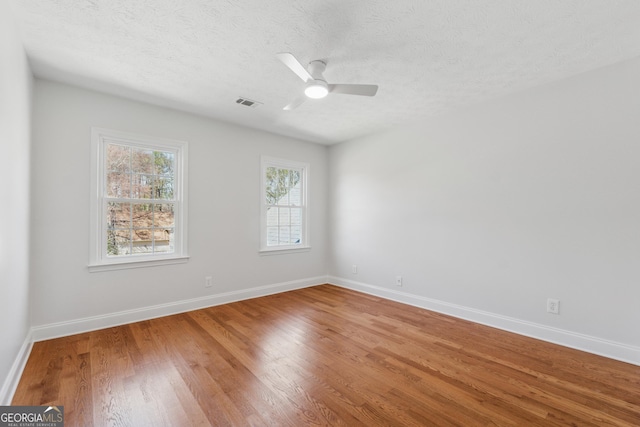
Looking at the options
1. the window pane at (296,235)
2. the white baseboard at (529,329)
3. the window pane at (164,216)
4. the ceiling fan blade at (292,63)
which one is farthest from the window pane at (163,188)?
the white baseboard at (529,329)

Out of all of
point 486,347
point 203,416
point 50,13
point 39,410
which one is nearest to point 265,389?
point 203,416

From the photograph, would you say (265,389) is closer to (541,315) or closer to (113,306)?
(113,306)

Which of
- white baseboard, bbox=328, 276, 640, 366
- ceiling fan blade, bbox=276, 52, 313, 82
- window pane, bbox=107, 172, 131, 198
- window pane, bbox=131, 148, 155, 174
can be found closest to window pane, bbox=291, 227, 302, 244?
white baseboard, bbox=328, 276, 640, 366

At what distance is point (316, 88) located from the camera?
233 cm

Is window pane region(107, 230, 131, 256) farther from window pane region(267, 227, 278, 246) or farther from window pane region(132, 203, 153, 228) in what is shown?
window pane region(267, 227, 278, 246)

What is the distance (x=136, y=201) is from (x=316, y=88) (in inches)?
99.0

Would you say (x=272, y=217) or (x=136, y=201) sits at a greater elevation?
(x=136, y=201)

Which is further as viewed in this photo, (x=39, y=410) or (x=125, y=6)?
(x=125, y=6)

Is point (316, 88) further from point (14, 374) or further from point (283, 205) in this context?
point (14, 374)

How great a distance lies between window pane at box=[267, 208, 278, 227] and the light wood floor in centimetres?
175

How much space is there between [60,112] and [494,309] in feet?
16.7

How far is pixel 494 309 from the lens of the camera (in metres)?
3.20

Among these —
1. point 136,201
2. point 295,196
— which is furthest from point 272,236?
point 136,201

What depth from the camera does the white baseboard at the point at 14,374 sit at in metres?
1.79
